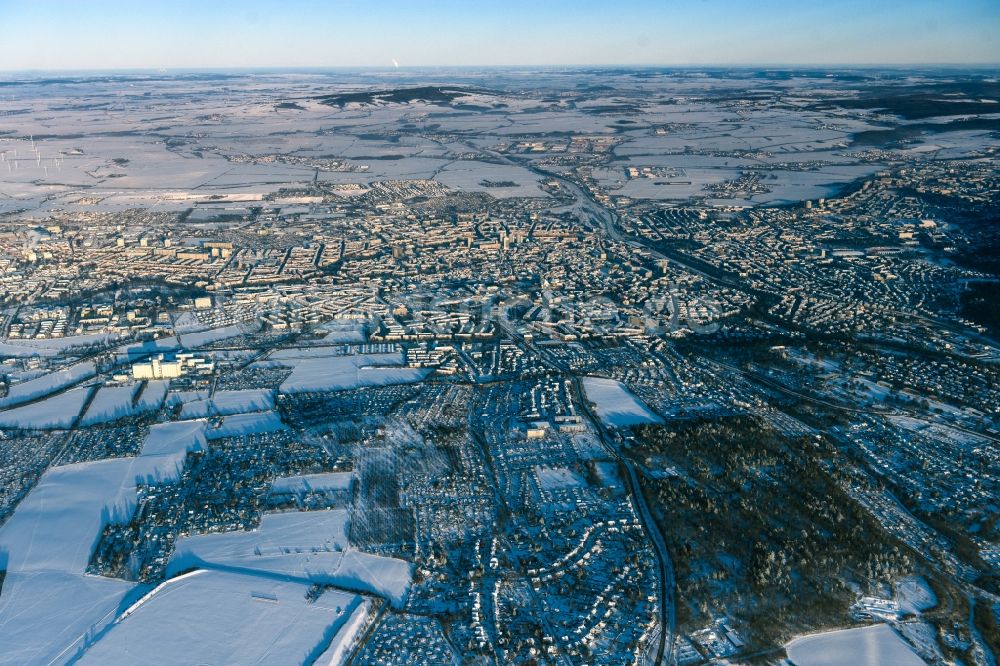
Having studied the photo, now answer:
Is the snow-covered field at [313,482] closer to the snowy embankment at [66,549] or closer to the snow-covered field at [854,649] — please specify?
the snowy embankment at [66,549]

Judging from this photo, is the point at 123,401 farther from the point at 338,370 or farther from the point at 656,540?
the point at 656,540

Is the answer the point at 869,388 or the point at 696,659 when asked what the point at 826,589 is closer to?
the point at 696,659

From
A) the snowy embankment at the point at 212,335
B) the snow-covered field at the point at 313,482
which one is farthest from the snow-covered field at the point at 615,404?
the snowy embankment at the point at 212,335

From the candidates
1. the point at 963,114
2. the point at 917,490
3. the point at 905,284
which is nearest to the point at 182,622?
the point at 917,490

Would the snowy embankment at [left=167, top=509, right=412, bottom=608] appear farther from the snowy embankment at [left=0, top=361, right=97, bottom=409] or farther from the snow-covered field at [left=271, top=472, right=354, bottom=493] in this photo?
the snowy embankment at [left=0, top=361, right=97, bottom=409]

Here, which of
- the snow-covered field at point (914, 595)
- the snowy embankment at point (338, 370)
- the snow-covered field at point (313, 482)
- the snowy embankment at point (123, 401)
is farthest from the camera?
the snowy embankment at point (338, 370)

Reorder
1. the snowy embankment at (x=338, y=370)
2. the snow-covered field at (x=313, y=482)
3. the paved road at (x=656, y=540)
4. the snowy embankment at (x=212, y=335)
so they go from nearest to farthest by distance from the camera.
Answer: the paved road at (x=656, y=540)
the snow-covered field at (x=313, y=482)
the snowy embankment at (x=338, y=370)
the snowy embankment at (x=212, y=335)

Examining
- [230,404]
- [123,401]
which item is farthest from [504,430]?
[123,401]
